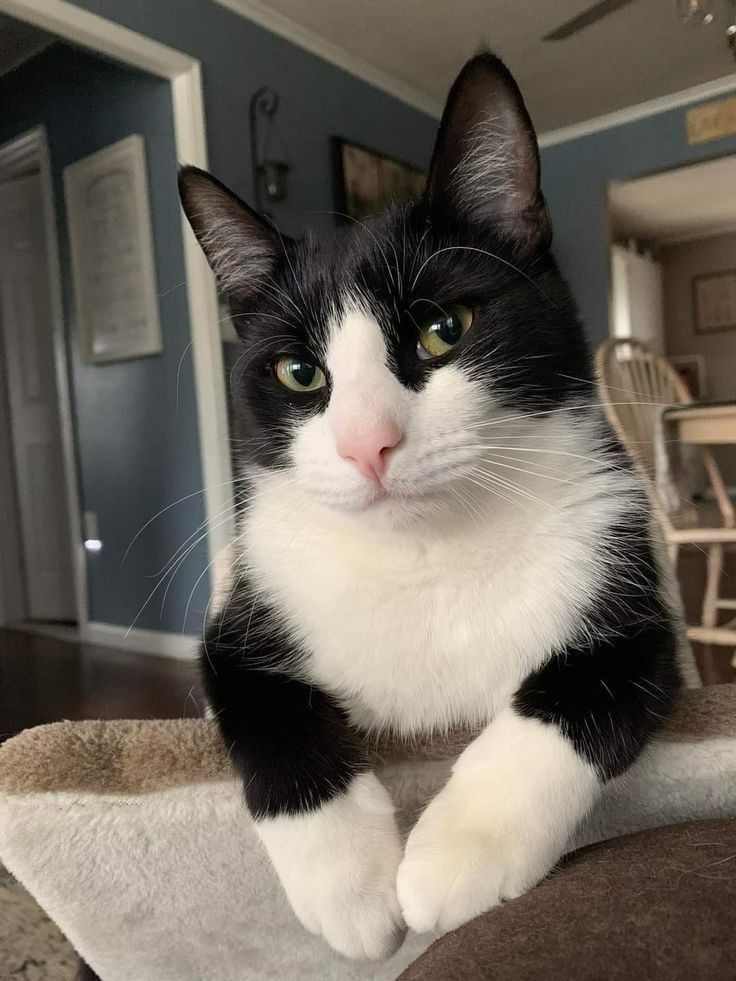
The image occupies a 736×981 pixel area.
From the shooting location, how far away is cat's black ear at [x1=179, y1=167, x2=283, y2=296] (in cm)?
76

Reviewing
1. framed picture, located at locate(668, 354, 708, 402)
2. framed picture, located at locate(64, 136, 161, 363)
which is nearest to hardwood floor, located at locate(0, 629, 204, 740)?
framed picture, located at locate(64, 136, 161, 363)

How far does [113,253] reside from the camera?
2.89 meters

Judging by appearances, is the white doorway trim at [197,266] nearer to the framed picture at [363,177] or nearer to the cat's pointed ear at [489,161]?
the framed picture at [363,177]

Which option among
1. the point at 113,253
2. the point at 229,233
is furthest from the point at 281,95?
the point at 229,233

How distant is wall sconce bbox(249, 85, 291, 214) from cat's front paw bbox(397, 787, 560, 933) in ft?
9.23

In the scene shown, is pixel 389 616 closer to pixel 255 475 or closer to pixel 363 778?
pixel 363 778

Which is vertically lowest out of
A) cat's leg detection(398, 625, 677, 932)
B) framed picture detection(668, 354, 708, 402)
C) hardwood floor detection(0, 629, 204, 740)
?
hardwood floor detection(0, 629, 204, 740)

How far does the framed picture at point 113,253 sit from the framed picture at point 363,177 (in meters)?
0.91

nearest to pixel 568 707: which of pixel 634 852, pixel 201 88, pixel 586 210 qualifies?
pixel 634 852

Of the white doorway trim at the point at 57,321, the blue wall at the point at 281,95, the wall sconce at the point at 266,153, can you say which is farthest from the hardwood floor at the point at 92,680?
the wall sconce at the point at 266,153

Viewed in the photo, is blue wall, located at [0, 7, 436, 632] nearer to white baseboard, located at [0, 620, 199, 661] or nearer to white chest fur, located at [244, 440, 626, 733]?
white baseboard, located at [0, 620, 199, 661]

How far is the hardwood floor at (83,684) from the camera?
2229 mm

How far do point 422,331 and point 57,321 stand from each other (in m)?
2.87

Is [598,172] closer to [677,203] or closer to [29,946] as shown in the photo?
[677,203]
